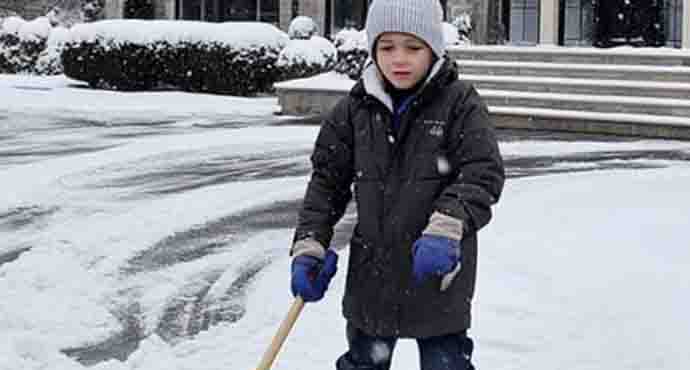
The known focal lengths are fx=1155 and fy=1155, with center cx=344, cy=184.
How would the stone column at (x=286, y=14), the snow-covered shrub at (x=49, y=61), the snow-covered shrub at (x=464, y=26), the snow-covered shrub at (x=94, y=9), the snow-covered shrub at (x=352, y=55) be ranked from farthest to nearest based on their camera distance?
the snow-covered shrub at (x=94, y=9)
the stone column at (x=286, y=14)
the snow-covered shrub at (x=49, y=61)
the snow-covered shrub at (x=464, y=26)
the snow-covered shrub at (x=352, y=55)

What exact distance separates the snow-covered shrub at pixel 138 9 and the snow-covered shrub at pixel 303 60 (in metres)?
10.2

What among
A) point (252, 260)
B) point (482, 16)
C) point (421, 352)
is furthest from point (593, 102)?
point (421, 352)

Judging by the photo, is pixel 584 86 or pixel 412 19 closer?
pixel 412 19

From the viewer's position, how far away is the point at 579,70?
16609 mm

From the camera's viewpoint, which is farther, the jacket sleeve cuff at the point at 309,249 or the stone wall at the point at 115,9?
the stone wall at the point at 115,9

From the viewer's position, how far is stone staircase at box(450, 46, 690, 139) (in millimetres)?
15031

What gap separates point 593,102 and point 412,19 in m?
12.5

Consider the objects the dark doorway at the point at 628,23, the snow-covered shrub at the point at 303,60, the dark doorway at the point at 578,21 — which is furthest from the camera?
the dark doorway at the point at 578,21

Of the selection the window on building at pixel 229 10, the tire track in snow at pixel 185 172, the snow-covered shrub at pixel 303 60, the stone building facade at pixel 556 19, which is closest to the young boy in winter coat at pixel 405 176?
the tire track in snow at pixel 185 172

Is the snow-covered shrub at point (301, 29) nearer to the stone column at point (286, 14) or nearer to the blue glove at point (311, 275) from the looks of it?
the stone column at point (286, 14)

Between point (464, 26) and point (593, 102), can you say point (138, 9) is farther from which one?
point (593, 102)

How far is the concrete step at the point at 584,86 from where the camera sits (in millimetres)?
15391

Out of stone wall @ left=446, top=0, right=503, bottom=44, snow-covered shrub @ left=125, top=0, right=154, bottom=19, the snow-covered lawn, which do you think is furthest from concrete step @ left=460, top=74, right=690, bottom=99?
snow-covered shrub @ left=125, top=0, right=154, bottom=19

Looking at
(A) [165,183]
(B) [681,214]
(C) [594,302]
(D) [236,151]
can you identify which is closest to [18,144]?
(D) [236,151]
